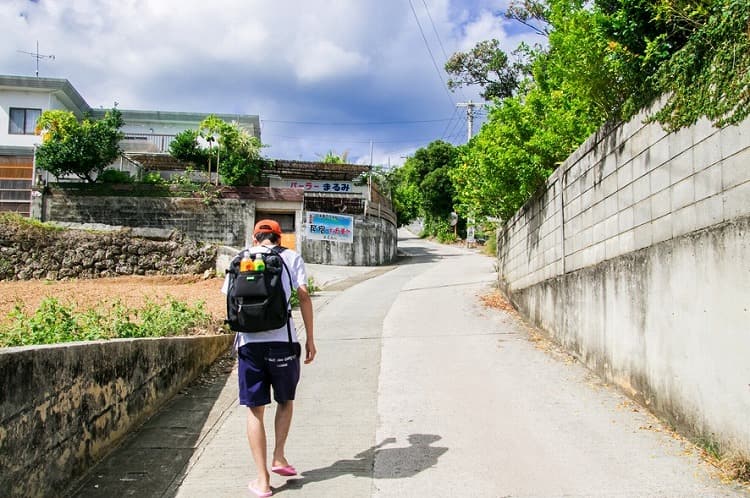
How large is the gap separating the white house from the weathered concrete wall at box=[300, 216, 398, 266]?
452 inches

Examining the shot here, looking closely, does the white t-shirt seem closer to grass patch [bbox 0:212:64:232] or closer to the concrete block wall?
the concrete block wall

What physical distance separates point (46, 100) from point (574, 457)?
1229 inches

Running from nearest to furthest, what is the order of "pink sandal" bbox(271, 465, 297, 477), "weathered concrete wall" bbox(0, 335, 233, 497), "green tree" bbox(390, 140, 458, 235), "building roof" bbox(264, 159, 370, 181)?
1. "weathered concrete wall" bbox(0, 335, 233, 497)
2. "pink sandal" bbox(271, 465, 297, 477)
3. "building roof" bbox(264, 159, 370, 181)
4. "green tree" bbox(390, 140, 458, 235)

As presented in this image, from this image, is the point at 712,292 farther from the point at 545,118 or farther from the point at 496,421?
the point at 545,118

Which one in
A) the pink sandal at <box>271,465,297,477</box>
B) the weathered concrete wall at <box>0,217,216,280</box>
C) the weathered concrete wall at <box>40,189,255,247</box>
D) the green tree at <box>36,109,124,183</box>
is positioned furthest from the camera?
the weathered concrete wall at <box>40,189,255,247</box>

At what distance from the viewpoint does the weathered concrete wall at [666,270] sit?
156 inches

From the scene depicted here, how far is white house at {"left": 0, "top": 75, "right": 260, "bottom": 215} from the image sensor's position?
25016 mm

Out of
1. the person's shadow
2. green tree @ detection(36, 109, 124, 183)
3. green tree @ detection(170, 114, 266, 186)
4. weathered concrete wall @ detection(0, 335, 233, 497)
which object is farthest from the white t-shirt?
green tree @ detection(36, 109, 124, 183)

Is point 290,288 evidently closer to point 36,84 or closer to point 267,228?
point 267,228

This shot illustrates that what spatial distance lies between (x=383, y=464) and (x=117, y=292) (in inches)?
430

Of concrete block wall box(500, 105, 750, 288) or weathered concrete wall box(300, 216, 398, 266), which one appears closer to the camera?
concrete block wall box(500, 105, 750, 288)

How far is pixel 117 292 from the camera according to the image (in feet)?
43.8

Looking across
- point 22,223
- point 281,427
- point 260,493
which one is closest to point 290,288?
point 281,427

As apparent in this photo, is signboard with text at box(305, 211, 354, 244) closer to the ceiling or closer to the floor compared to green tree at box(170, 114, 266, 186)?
closer to the floor
